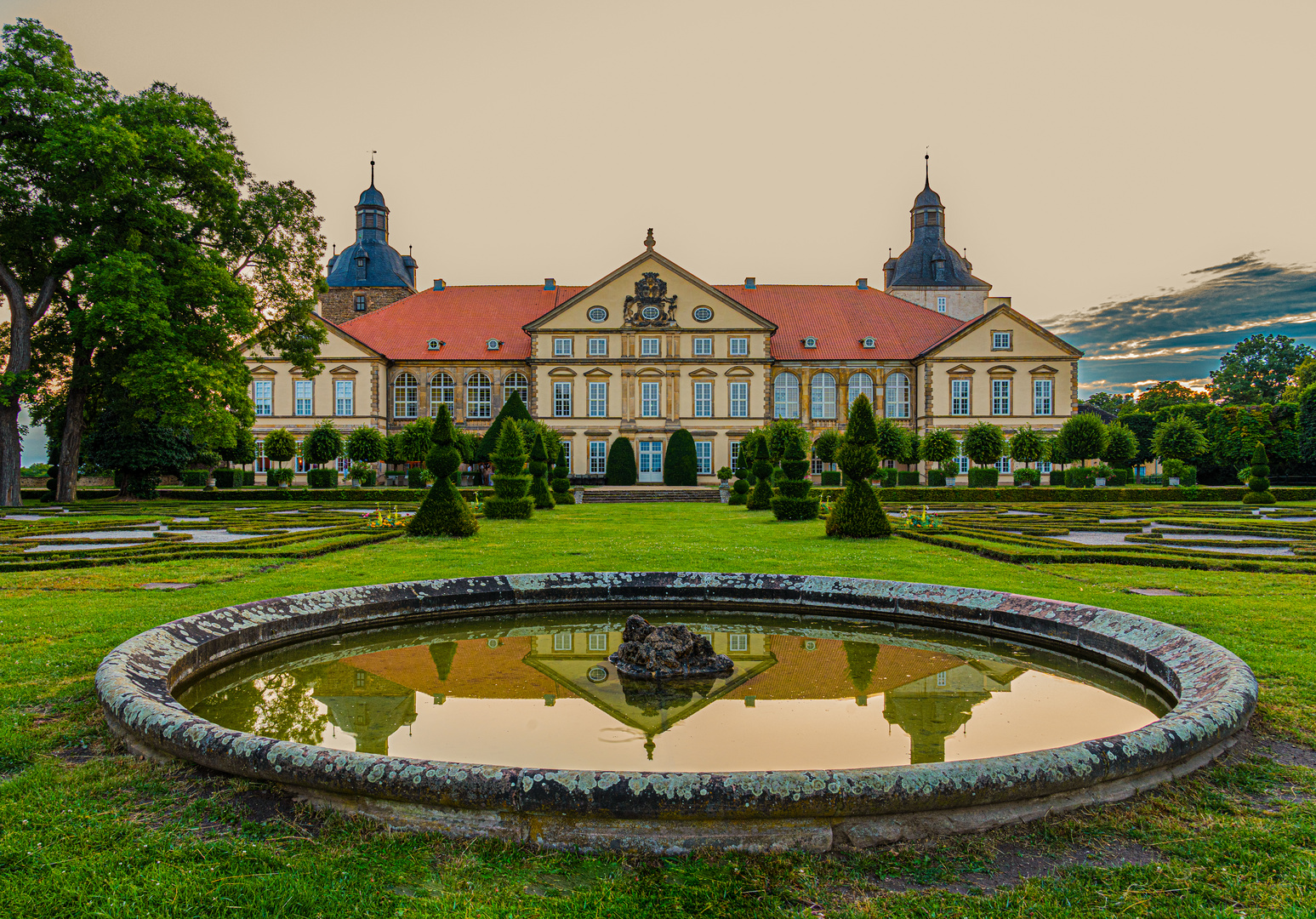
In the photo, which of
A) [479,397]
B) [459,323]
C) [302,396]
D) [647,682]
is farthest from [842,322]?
[647,682]

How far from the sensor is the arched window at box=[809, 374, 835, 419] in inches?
1686

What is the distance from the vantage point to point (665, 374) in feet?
136

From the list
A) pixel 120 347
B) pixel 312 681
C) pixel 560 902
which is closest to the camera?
pixel 560 902

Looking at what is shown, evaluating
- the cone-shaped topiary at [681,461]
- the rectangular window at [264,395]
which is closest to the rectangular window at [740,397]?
the cone-shaped topiary at [681,461]

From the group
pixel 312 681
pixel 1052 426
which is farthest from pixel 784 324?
pixel 312 681

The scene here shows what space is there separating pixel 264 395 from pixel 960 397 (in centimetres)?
3782

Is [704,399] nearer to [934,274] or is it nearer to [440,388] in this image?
[440,388]

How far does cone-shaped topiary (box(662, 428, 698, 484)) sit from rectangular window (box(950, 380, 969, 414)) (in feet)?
47.0

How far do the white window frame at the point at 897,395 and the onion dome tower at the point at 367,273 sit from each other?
3275cm

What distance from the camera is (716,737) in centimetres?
392

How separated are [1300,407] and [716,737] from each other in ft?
163

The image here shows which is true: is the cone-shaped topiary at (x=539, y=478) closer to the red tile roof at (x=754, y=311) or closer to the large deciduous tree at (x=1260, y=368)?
the red tile roof at (x=754, y=311)

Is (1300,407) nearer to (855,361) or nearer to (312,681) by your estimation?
(855,361)

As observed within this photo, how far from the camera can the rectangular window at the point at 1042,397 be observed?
4128cm
